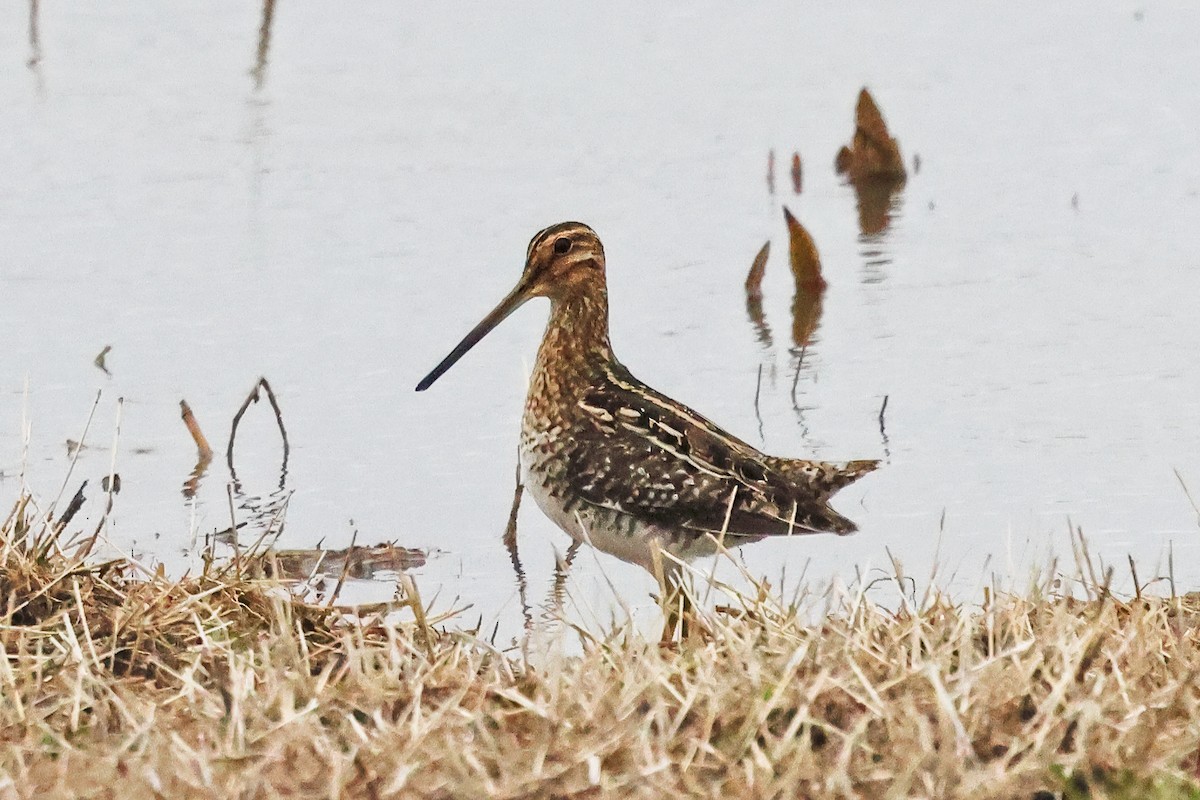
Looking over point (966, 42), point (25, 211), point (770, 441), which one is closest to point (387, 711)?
point (770, 441)

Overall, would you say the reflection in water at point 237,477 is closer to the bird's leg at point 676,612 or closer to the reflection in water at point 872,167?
the bird's leg at point 676,612

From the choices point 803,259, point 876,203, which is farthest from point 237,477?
point 876,203

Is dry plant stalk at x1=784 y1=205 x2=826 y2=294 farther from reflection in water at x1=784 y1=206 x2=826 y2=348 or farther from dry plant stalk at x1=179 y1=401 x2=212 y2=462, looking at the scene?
dry plant stalk at x1=179 y1=401 x2=212 y2=462

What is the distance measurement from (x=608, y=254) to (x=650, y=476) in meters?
3.01

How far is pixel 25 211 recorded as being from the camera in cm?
877

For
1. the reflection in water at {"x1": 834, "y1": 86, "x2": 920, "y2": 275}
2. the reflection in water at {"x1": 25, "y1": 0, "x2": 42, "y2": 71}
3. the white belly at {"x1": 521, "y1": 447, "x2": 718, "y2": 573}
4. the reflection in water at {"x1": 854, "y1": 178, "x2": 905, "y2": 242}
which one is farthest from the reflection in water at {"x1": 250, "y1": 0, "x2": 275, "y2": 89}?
the white belly at {"x1": 521, "y1": 447, "x2": 718, "y2": 573}

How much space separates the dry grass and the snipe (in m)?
1.11

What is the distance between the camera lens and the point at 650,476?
5.50 metres

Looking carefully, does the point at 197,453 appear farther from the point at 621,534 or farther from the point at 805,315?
→ the point at 805,315

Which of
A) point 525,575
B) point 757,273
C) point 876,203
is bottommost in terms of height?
point 525,575

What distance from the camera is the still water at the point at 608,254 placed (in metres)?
6.28

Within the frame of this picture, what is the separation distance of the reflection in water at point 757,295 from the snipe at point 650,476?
182 centimetres

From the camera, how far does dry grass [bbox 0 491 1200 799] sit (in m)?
3.40

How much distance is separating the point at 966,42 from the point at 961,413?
4843 mm
